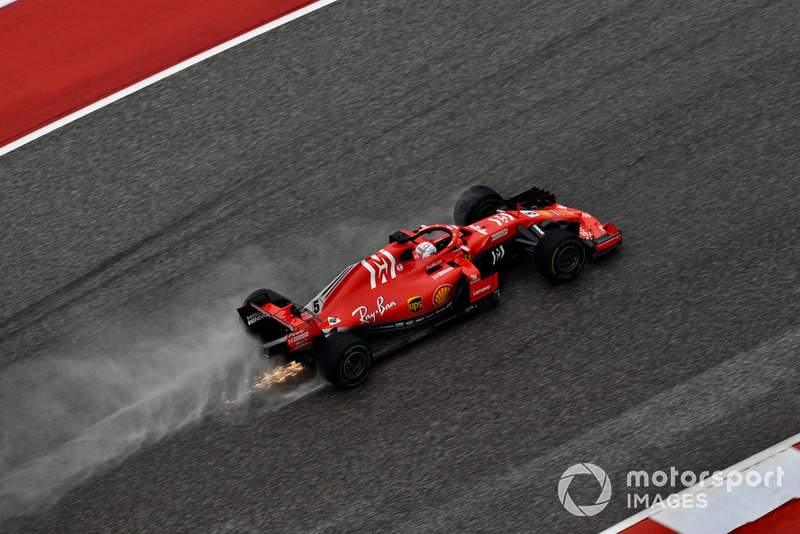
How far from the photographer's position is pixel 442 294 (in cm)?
1006

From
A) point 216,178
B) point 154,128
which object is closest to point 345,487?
point 216,178

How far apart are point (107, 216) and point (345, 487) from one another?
5.68m

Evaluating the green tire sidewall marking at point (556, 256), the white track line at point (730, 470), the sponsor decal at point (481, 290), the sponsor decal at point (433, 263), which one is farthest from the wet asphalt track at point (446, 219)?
the sponsor decal at point (433, 263)

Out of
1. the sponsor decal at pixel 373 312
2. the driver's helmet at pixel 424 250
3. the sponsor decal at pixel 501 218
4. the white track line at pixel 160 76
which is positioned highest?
the white track line at pixel 160 76

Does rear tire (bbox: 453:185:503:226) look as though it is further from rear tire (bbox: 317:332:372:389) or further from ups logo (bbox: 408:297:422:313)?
rear tire (bbox: 317:332:372:389)

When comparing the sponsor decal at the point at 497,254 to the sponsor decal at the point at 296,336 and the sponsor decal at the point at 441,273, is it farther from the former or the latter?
the sponsor decal at the point at 296,336

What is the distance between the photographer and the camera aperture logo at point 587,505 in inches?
334

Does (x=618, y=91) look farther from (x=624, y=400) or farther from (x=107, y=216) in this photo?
(x=107, y=216)

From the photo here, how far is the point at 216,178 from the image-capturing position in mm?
12859

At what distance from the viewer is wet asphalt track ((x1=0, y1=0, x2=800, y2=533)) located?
896 cm
